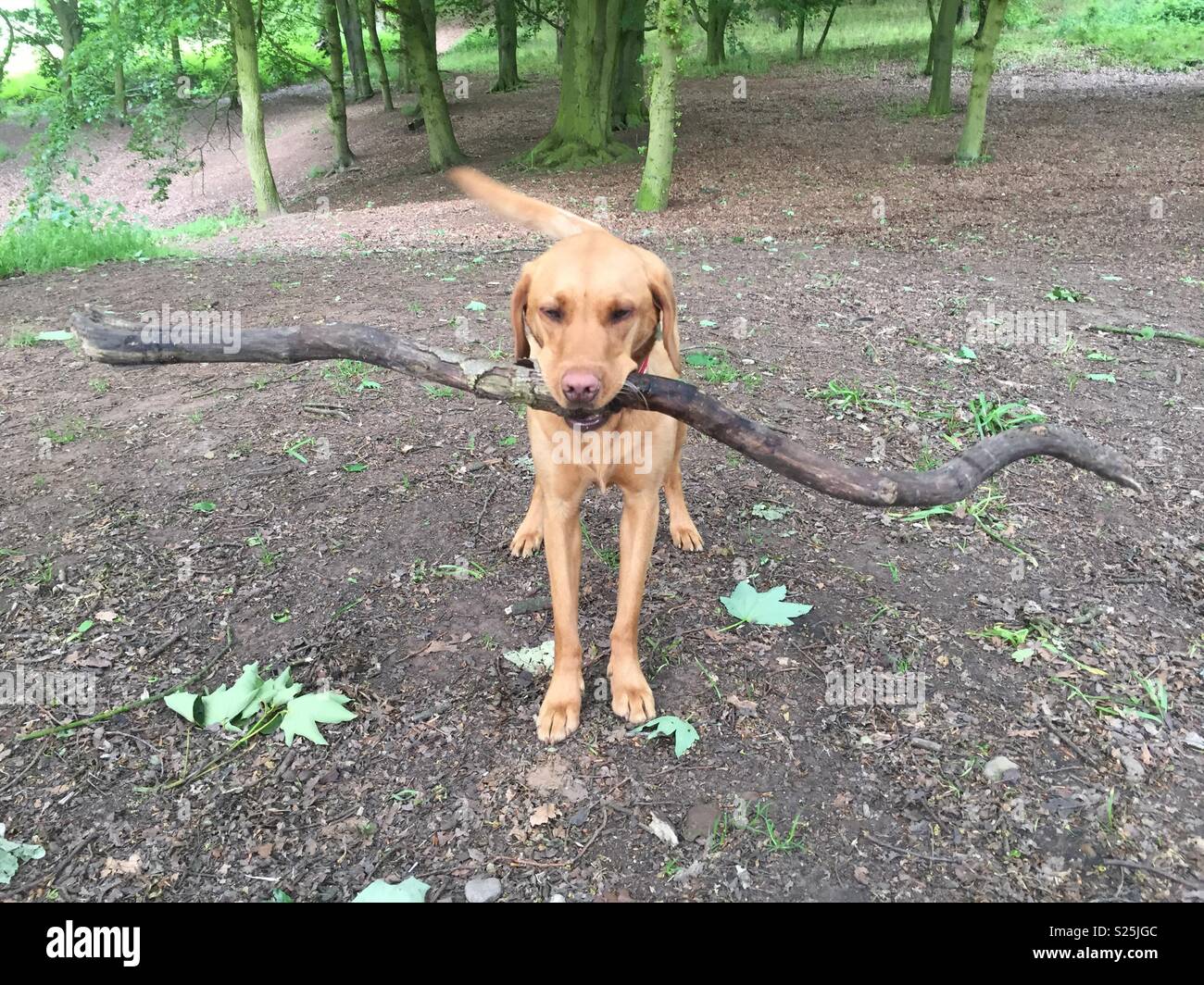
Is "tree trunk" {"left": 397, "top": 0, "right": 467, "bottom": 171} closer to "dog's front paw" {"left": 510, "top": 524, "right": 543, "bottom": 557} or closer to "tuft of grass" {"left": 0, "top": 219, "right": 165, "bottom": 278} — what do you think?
"tuft of grass" {"left": 0, "top": 219, "right": 165, "bottom": 278}

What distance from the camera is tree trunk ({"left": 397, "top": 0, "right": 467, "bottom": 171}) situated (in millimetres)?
14773

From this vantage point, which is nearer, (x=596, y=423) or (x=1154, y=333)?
(x=596, y=423)

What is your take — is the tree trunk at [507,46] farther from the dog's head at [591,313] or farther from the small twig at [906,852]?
the small twig at [906,852]

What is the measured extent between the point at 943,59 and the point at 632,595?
1811 cm

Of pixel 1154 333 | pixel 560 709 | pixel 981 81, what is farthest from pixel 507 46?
pixel 560 709

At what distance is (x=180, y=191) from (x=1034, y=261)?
23.0 metres

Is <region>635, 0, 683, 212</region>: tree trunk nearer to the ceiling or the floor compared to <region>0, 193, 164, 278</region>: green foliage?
nearer to the ceiling

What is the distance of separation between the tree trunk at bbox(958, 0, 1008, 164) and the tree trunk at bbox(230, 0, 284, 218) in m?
11.3

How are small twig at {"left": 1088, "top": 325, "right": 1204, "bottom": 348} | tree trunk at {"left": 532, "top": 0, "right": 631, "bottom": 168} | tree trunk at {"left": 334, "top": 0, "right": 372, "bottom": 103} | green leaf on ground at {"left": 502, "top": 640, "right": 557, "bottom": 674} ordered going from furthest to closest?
tree trunk at {"left": 334, "top": 0, "right": 372, "bottom": 103}
tree trunk at {"left": 532, "top": 0, "right": 631, "bottom": 168}
small twig at {"left": 1088, "top": 325, "right": 1204, "bottom": 348}
green leaf on ground at {"left": 502, "top": 640, "right": 557, "bottom": 674}

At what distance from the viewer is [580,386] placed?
212 centimetres

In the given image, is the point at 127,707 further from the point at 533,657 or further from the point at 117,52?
the point at 117,52

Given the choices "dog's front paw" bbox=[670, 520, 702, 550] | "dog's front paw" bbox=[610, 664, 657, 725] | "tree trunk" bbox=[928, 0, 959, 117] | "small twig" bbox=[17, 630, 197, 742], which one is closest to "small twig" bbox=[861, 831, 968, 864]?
"dog's front paw" bbox=[610, 664, 657, 725]

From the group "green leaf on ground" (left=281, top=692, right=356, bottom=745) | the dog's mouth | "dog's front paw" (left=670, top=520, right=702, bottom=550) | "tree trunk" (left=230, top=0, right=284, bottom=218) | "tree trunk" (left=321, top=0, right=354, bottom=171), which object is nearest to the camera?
the dog's mouth

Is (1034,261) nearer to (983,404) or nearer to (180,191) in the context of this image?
(983,404)
